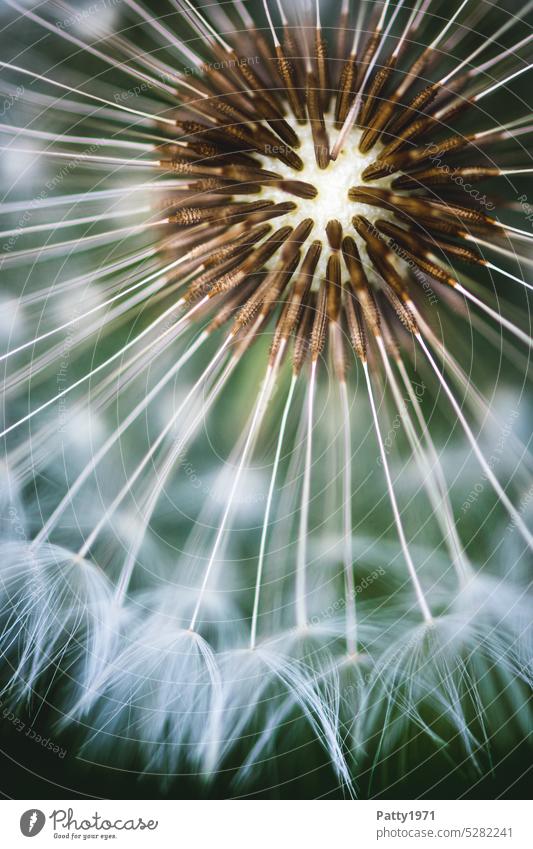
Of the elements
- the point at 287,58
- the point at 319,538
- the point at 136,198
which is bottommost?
the point at 319,538

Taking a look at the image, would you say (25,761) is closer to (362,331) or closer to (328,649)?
(328,649)

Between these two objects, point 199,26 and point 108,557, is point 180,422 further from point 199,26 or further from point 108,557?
point 199,26

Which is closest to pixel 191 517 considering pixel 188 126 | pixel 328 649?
pixel 328 649

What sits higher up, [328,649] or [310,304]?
[310,304]

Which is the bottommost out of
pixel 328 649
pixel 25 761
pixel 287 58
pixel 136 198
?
pixel 25 761

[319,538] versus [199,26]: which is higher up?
[199,26]

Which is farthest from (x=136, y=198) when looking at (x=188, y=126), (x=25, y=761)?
(x=25, y=761)
